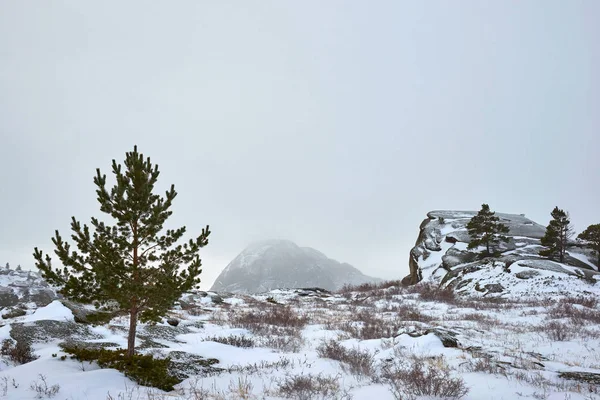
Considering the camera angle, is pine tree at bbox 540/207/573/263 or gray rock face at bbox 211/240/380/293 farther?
gray rock face at bbox 211/240/380/293

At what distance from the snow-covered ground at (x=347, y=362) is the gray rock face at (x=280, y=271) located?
10360 centimetres

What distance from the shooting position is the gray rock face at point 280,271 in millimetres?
123875

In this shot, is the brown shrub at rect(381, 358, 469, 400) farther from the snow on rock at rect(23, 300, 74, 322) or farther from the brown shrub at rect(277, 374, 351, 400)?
the snow on rock at rect(23, 300, 74, 322)

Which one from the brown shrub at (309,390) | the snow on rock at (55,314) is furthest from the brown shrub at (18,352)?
the brown shrub at (309,390)

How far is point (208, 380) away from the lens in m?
6.01

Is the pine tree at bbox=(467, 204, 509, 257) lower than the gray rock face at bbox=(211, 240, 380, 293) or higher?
higher

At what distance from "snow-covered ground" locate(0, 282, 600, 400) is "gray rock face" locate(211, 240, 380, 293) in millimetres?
103600

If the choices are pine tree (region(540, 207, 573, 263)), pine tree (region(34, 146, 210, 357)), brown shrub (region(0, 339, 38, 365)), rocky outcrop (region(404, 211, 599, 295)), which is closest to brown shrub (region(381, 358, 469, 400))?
pine tree (region(34, 146, 210, 357))

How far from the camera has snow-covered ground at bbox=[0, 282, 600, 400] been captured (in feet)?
15.9

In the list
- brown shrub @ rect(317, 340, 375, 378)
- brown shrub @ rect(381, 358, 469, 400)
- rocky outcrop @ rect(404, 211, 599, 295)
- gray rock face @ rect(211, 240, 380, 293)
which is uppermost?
rocky outcrop @ rect(404, 211, 599, 295)

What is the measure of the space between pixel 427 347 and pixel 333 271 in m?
155

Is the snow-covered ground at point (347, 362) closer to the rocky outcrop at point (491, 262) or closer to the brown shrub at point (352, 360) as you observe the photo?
the brown shrub at point (352, 360)

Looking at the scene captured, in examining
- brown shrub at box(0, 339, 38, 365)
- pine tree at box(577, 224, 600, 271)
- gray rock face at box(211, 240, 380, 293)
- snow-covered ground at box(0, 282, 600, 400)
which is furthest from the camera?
gray rock face at box(211, 240, 380, 293)

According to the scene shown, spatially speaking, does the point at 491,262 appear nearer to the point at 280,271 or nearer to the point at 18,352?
the point at 18,352
